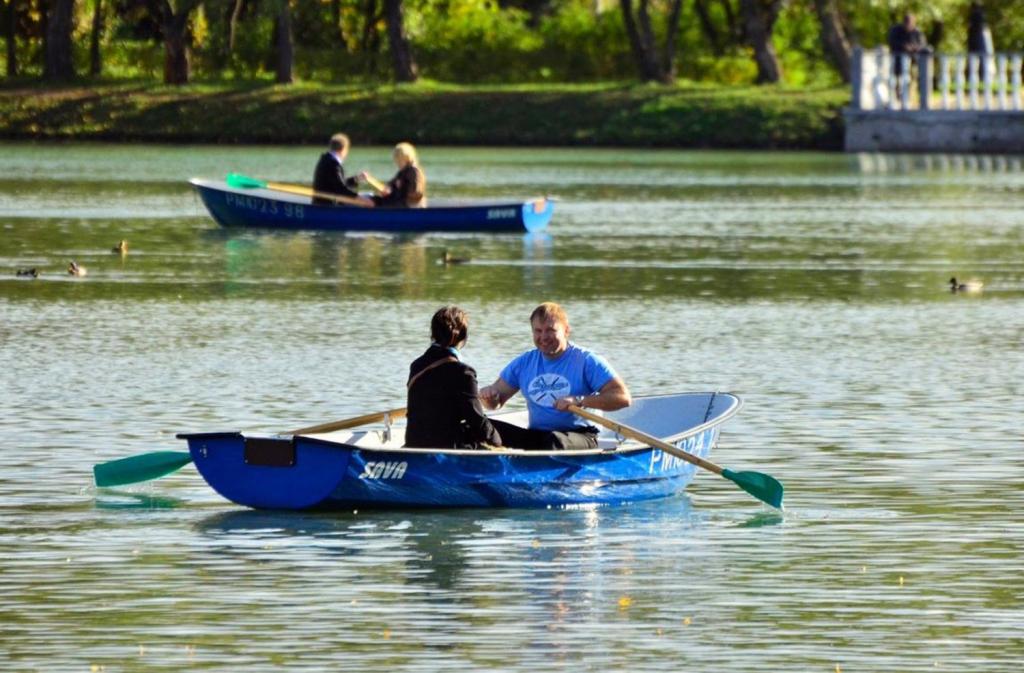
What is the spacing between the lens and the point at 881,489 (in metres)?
15.5

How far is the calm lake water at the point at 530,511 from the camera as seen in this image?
11328 millimetres

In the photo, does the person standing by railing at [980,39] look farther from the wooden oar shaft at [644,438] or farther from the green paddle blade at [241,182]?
the wooden oar shaft at [644,438]

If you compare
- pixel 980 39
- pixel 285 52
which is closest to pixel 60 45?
pixel 285 52

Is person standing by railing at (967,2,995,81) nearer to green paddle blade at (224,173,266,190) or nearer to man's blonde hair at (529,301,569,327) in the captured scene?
green paddle blade at (224,173,266,190)

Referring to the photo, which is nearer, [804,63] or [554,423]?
[554,423]

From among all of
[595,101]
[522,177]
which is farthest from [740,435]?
[595,101]

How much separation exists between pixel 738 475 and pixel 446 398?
1697mm

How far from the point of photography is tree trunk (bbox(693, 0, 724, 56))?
7900 centimetres

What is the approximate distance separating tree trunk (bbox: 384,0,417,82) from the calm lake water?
33.7 meters

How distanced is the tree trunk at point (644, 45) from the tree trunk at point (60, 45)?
619 inches

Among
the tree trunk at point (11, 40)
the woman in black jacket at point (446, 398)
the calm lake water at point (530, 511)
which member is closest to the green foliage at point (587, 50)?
the tree trunk at point (11, 40)

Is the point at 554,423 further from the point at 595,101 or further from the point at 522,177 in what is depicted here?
the point at 595,101

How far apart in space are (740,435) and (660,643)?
665 centimetres

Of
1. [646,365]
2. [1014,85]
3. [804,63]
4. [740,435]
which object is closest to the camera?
[740,435]
